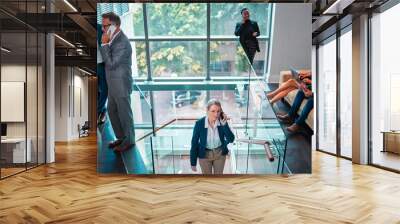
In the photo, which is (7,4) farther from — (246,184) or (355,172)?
(355,172)

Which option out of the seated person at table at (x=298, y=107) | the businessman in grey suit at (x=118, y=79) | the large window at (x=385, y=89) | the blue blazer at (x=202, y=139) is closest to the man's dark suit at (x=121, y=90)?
the businessman in grey suit at (x=118, y=79)

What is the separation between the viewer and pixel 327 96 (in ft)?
38.2

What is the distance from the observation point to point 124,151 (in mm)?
7090

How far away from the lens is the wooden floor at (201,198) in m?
4.37

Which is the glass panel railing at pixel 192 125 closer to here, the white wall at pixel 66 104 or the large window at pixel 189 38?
the large window at pixel 189 38

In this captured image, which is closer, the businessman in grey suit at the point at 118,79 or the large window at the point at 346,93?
the businessman in grey suit at the point at 118,79

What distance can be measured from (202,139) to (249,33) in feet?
6.87

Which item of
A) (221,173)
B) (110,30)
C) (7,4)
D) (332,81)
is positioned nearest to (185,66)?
(110,30)

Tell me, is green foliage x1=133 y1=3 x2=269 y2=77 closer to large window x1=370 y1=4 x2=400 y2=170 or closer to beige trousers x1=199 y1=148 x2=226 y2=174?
beige trousers x1=199 y1=148 x2=226 y2=174

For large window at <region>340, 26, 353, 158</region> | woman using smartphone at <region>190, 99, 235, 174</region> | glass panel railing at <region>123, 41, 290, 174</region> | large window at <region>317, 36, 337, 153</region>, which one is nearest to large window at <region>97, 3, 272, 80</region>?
glass panel railing at <region>123, 41, 290, 174</region>

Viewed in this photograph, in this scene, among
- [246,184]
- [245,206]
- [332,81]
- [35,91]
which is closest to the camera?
[245,206]

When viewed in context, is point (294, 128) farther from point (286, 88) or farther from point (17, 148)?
point (17, 148)

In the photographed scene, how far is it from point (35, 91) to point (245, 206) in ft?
18.5

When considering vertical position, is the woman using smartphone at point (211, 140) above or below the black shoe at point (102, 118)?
below
